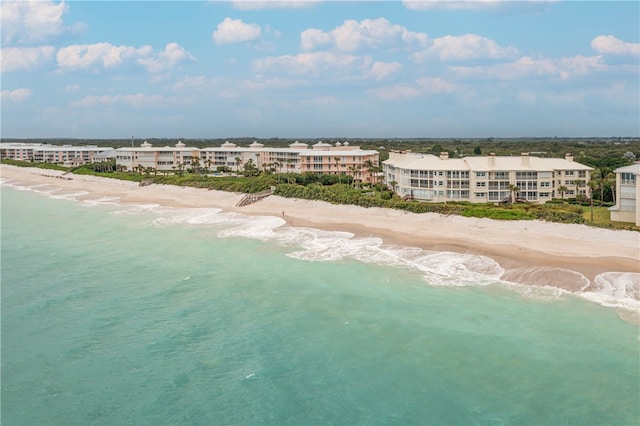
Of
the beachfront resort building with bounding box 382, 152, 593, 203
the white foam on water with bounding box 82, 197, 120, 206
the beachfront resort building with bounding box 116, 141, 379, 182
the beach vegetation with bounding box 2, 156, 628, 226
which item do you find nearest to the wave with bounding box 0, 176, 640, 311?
the beach vegetation with bounding box 2, 156, 628, 226

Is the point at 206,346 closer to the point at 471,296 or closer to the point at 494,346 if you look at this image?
the point at 494,346

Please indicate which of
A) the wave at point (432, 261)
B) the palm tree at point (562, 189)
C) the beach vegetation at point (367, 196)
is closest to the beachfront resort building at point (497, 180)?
the palm tree at point (562, 189)

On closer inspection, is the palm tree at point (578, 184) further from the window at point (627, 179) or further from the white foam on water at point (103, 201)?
the white foam on water at point (103, 201)

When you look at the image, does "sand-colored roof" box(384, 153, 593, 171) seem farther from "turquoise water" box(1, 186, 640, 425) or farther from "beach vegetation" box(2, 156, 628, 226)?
"turquoise water" box(1, 186, 640, 425)

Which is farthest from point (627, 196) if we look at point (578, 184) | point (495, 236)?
point (578, 184)

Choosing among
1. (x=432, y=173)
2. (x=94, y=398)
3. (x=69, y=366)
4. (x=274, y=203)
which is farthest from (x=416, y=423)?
(x=274, y=203)

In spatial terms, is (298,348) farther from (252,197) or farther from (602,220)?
(252,197)
